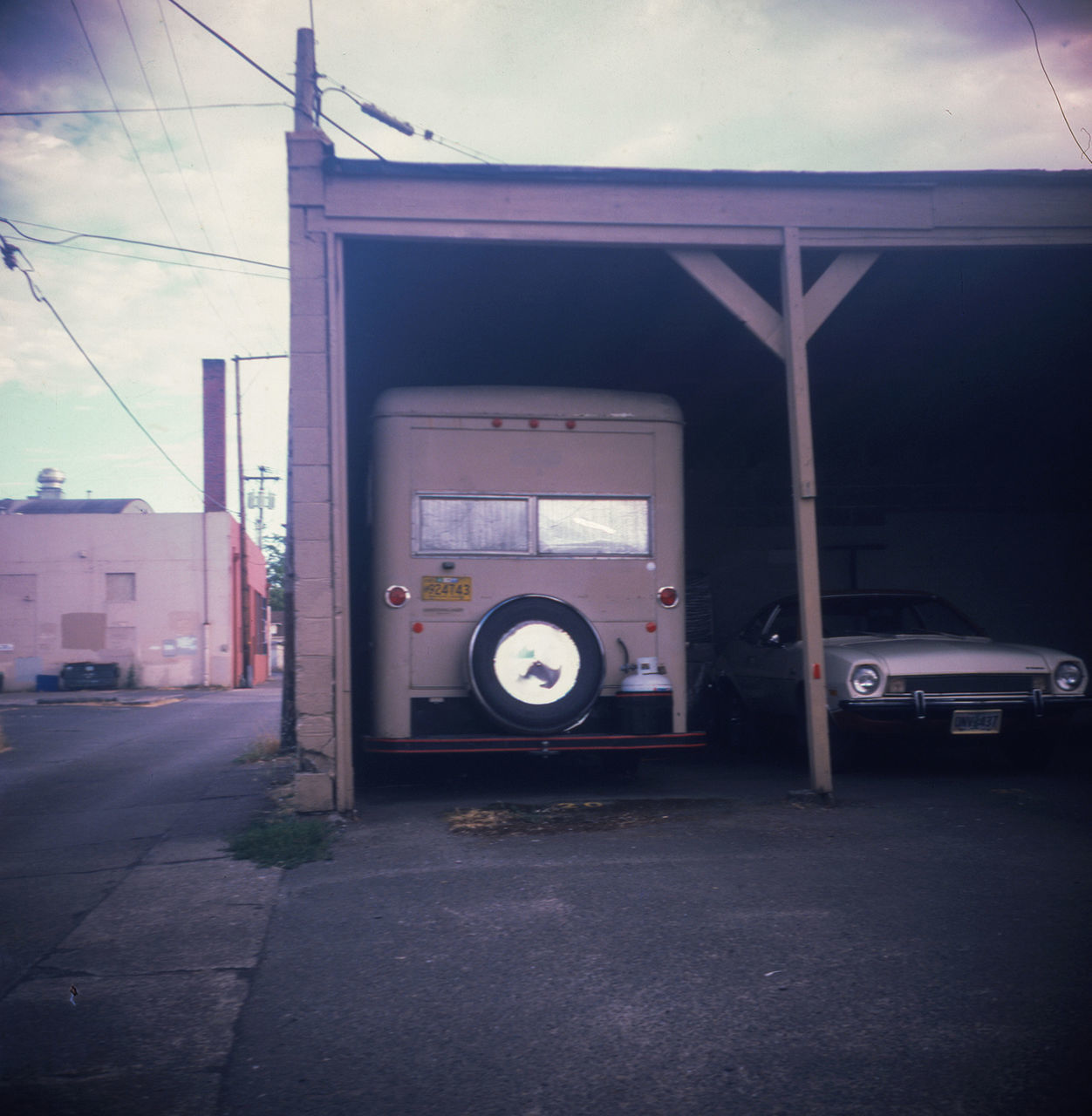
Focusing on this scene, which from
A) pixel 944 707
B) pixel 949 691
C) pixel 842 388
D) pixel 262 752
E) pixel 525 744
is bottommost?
pixel 262 752

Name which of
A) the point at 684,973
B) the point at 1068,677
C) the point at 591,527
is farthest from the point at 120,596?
the point at 684,973

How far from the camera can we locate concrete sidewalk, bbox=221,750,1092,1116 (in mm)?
2631

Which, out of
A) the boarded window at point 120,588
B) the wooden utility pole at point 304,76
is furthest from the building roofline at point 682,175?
the boarded window at point 120,588

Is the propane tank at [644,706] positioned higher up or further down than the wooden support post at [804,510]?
further down

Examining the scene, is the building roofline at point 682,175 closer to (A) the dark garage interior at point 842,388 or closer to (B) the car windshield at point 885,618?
(A) the dark garage interior at point 842,388

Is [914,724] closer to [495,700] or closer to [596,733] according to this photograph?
[596,733]

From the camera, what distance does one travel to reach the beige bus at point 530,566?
254 inches

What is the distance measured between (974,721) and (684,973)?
14.3 feet

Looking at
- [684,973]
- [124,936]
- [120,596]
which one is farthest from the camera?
[120,596]

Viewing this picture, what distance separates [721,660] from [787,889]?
5.56 m

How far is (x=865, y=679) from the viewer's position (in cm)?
707

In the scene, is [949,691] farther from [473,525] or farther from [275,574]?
[275,574]

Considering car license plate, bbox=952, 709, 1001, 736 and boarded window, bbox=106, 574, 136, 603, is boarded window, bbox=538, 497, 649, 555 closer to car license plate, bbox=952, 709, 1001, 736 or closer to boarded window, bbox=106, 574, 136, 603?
car license plate, bbox=952, 709, 1001, 736

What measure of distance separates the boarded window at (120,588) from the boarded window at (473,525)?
27.3 meters
